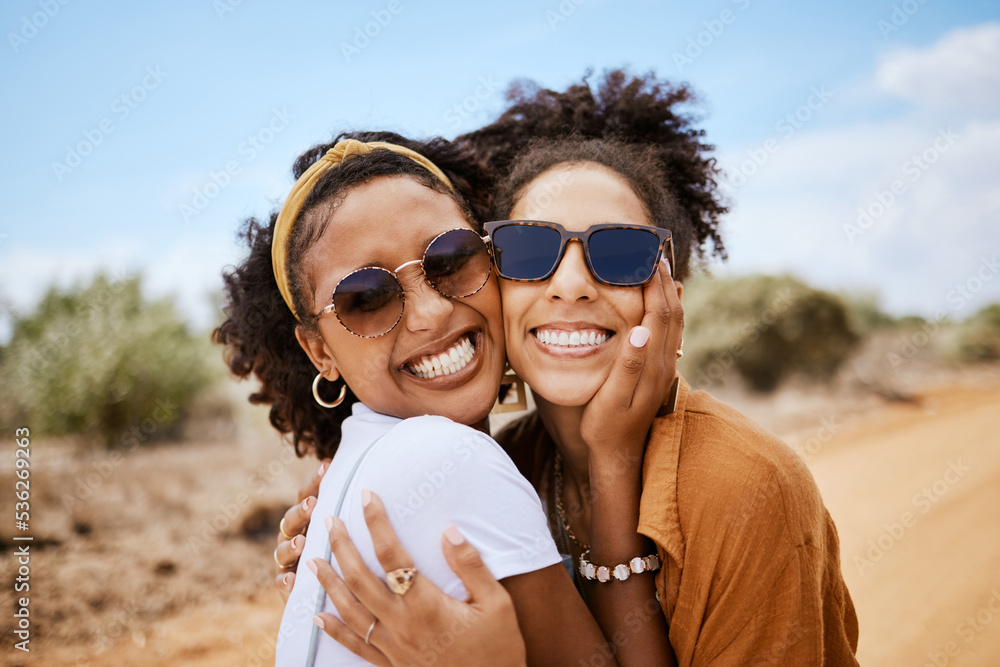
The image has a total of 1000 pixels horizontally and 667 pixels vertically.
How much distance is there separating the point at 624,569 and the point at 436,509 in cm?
84

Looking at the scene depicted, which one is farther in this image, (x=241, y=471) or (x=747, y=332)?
(x=747, y=332)

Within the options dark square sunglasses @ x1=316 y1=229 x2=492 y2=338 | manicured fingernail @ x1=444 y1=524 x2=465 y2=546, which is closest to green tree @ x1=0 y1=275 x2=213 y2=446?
dark square sunglasses @ x1=316 y1=229 x2=492 y2=338

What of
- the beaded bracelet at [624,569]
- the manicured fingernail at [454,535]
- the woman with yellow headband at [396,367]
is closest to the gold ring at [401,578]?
the woman with yellow headband at [396,367]

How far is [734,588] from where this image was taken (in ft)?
6.53

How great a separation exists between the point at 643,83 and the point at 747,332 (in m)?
12.1

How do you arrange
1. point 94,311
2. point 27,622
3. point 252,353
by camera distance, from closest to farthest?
1. point 252,353
2. point 27,622
3. point 94,311

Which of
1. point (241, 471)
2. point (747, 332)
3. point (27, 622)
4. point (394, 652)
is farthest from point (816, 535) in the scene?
point (747, 332)

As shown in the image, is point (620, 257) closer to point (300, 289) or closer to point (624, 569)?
point (624, 569)

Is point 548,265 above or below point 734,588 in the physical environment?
above

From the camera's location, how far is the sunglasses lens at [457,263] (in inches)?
94.5

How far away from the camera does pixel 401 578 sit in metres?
1.65

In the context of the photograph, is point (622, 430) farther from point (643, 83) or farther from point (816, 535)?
point (643, 83)

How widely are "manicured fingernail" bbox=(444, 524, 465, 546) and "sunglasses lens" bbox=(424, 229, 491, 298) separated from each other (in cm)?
104

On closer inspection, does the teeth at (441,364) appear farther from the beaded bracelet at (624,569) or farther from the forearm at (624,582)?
the beaded bracelet at (624,569)
